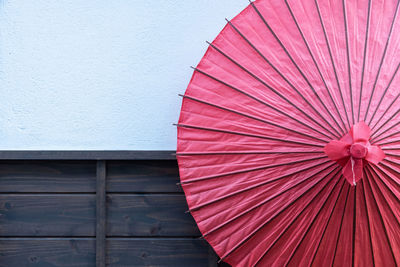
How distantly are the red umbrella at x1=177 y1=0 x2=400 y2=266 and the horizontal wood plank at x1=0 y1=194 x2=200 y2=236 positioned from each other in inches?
18.3

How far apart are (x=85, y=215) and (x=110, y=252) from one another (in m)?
0.26

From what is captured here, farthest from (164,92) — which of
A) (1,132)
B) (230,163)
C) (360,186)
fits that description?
(360,186)

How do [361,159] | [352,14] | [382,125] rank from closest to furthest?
1. [361,159]
2. [382,125]
3. [352,14]

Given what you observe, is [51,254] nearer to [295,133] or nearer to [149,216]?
[149,216]

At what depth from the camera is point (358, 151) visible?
1.40m

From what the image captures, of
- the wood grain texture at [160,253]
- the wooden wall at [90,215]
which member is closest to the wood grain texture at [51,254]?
the wooden wall at [90,215]

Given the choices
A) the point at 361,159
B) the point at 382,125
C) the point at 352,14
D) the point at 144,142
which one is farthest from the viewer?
the point at 144,142

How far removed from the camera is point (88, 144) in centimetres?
234

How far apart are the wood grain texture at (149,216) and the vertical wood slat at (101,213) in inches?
1.7

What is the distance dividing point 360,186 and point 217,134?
0.66m

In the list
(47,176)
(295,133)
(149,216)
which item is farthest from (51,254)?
(295,133)

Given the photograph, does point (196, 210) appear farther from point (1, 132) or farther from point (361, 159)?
point (1, 132)

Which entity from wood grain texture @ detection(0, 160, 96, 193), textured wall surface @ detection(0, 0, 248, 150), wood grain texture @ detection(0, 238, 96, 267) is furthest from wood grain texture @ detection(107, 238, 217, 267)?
textured wall surface @ detection(0, 0, 248, 150)

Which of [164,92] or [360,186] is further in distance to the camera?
[164,92]
